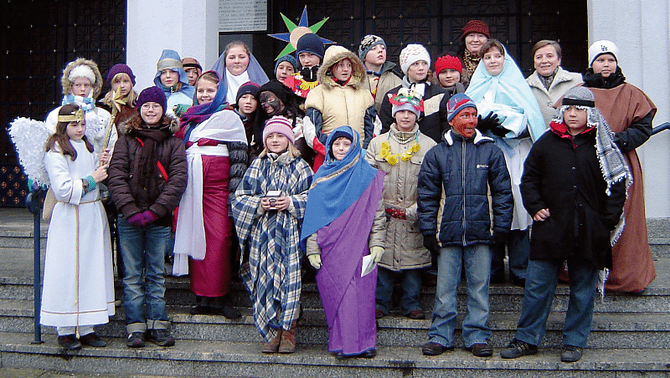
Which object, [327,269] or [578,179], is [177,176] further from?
[578,179]

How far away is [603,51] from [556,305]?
6.78ft

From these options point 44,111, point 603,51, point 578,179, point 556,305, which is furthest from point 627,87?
point 44,111

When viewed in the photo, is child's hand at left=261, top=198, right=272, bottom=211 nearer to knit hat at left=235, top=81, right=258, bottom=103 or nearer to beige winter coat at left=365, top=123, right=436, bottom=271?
beige winter coat at left=365, top=123, right=436, bottom=271

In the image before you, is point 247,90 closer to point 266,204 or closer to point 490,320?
point 266,204

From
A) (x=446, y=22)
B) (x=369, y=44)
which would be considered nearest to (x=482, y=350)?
(x=369, y=44)

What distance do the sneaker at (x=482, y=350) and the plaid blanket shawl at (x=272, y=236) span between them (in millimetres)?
1279

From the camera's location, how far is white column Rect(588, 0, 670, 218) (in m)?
6.84

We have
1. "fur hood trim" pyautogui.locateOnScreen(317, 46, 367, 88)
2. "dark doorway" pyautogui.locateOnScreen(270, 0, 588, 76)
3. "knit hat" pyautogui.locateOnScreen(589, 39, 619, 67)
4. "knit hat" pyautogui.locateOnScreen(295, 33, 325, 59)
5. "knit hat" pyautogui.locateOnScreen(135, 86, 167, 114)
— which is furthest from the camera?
"dark doorway" pyautogui.locateOnScreen(270, 0, 588, 76)

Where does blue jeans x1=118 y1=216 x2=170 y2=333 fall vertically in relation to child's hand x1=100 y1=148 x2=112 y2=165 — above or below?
below

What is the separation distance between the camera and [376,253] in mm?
4723

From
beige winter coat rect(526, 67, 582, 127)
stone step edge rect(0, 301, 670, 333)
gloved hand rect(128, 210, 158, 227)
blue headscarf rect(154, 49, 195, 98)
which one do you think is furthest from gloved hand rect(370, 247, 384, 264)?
blue headscarf rect(154, 49, 195, 98)

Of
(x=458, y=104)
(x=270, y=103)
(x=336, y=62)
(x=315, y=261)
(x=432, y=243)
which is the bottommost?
(x=315, y=261)

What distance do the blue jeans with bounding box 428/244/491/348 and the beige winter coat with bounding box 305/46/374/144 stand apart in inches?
56.5

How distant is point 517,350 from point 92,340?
10.3ft
